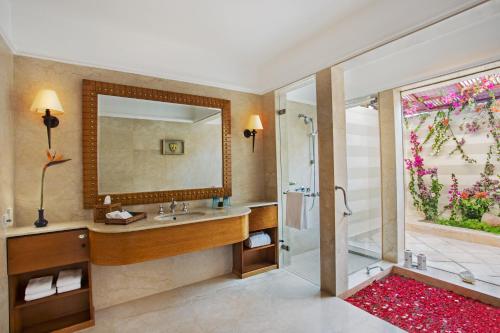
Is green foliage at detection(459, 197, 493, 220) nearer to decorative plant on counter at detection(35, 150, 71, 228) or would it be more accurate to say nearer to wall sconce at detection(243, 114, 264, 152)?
wall sconce at detection(243, 114, 264, 152)

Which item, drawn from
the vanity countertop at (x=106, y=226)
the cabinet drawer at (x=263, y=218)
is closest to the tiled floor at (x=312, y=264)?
the cabinet drawer at (x=263, y=218)

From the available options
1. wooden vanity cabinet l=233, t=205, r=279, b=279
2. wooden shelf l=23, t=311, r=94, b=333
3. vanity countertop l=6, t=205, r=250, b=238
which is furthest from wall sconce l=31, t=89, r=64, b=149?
wooden vanity cabinet l=233, t=205, r=279, b=279

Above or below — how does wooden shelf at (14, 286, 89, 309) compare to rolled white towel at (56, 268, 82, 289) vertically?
below

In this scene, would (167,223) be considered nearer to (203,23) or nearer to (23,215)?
(23,215)

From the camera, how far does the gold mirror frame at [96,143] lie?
2234 mm

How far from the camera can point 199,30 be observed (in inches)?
95.8

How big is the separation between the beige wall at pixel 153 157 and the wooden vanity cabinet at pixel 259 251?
2.18ft

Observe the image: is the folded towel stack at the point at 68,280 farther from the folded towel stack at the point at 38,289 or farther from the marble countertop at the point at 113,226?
the marble countertop at the point at 113,226

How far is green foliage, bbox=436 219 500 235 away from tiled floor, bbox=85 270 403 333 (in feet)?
8.68

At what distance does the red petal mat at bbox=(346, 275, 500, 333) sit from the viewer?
200cm

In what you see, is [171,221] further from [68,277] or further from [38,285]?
[38,285]

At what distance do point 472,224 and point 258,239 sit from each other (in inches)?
131

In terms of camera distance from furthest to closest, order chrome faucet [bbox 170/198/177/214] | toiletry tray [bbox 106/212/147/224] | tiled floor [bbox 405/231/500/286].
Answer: tiled floor [bbox 405/231/500/286]
chrome faucet [bbox 170/198/177/214]
toiletry tray [bbox 106/212/147/224]

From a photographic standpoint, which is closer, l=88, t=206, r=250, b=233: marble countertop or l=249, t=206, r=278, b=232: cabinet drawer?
l=88, t=206, r=250, b=233: marble countertop
